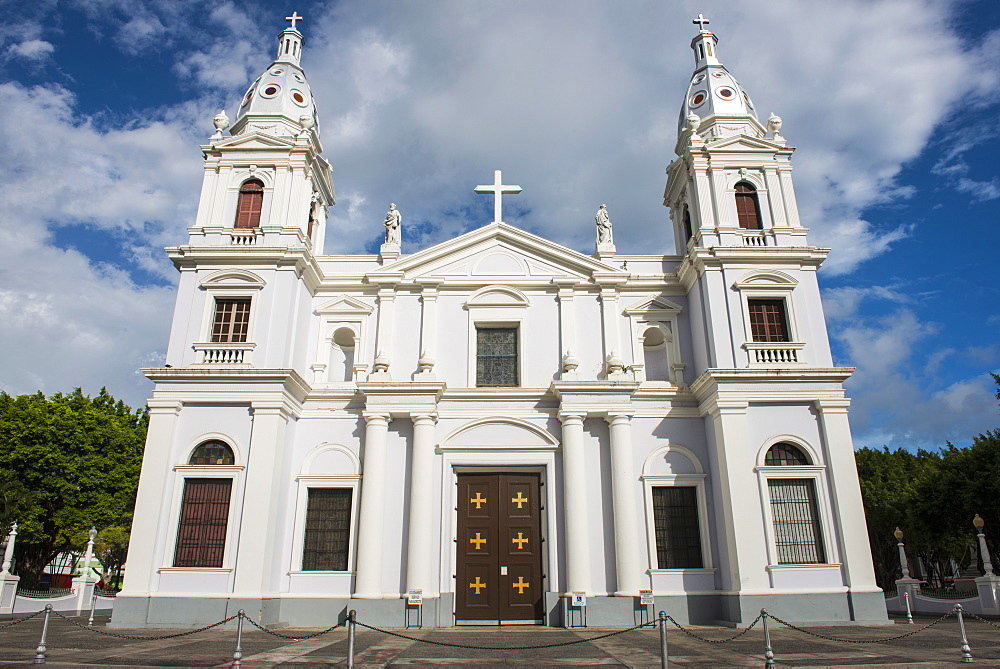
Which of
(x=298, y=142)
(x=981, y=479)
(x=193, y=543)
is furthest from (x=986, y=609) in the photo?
(x=298, y=142)

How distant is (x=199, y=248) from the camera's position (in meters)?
18.4

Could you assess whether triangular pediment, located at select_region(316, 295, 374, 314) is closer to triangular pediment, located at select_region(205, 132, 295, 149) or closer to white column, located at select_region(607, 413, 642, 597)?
triangular pediment, located at select_region(205, 132, 295, 149)

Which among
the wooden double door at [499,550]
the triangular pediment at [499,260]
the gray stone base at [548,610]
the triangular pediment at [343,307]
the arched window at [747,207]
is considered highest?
the arched window at [747,207]

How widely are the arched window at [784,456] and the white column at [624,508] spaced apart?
3.44 m

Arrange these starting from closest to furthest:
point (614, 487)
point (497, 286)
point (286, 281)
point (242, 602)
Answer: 1. point (242, 602)
2. point (614, 487)
3. point (286, 281)
4. point (497, 286)

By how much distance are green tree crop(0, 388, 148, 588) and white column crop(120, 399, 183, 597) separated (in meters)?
14.4

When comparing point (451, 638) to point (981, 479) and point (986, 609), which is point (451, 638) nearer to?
point (986, 609)

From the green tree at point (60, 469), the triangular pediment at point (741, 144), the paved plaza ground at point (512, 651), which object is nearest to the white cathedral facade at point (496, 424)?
the triangular pediment at point (741, 144)

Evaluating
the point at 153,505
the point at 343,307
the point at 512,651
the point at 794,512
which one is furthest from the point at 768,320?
the point at 153,505

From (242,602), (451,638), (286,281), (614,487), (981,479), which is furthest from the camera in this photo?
(981,479)

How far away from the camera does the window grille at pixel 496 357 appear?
18922mm

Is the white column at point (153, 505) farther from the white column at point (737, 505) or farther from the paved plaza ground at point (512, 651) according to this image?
the white column at point (737, 505)

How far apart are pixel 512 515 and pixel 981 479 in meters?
17.5

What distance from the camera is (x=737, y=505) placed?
52.6ft
